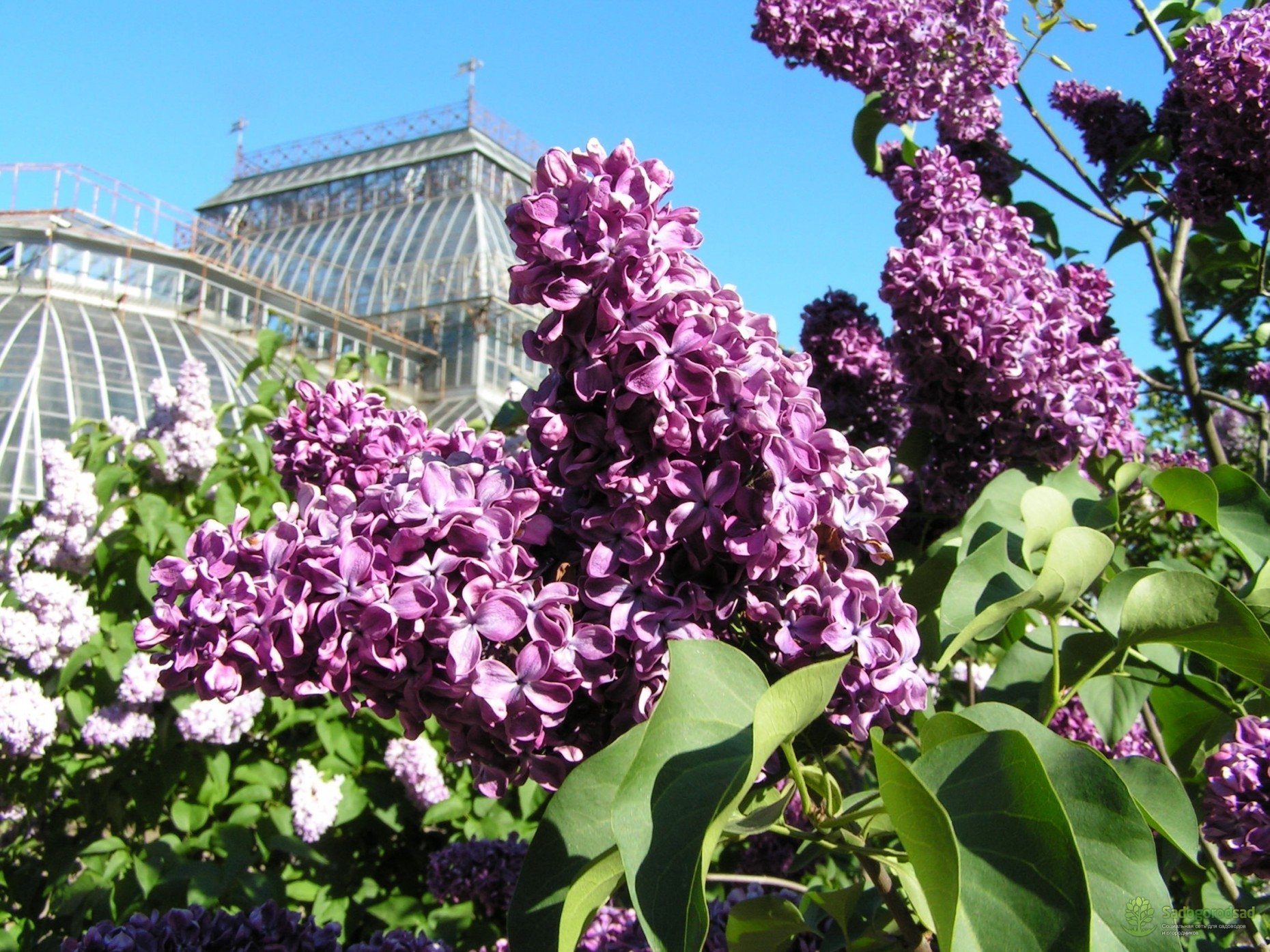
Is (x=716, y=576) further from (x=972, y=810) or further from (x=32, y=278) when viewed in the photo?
(x=32, y=278)

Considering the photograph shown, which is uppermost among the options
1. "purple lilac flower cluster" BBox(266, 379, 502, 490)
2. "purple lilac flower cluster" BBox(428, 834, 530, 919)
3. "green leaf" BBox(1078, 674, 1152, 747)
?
"purple lilac flower cluster" BBox(266, 379, 502, 490)

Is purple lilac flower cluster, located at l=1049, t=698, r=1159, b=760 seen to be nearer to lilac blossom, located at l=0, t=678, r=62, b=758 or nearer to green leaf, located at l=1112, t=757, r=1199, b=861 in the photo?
green leaf, located at l=1112, t=757, r=1199, b=861

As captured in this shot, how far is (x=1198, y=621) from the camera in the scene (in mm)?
1058

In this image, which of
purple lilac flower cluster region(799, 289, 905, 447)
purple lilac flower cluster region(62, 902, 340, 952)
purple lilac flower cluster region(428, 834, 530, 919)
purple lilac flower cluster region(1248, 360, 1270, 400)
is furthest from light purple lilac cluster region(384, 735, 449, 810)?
purple lilac flower cluster region(1248, 360, 1270, 400)

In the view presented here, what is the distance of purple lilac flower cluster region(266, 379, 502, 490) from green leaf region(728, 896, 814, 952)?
72 cm

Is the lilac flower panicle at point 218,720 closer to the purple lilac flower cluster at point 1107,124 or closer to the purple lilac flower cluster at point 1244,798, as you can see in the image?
the purple lilac flower cluster at point 1244,798

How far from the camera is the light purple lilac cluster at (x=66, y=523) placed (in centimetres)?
319

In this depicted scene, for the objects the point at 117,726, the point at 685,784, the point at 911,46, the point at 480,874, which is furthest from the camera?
the point at 117,726

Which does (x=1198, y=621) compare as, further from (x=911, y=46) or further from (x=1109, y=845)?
(x=911, y=46)

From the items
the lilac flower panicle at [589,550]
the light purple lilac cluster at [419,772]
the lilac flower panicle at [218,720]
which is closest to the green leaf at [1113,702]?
the lilac flower panicle at [589,550]

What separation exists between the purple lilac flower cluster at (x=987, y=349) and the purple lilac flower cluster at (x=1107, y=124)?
2.12 ft

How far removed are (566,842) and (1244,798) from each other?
1.03 meters

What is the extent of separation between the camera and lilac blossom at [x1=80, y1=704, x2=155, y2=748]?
2918 mm

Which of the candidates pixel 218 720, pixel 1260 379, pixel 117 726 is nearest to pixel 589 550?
pixel 1260 379
